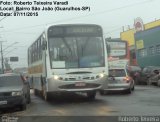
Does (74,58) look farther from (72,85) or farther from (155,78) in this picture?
(155,78)

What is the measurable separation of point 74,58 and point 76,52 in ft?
0.92

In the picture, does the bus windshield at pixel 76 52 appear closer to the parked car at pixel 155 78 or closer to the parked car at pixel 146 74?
the parked car at pixel 155 78

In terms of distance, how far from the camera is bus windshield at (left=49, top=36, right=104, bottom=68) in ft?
70.2

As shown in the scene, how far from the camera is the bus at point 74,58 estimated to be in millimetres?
21188

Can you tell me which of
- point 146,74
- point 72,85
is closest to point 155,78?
point 146,74

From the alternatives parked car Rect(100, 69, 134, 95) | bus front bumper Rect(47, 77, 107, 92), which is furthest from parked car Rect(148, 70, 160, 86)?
bus front bumper Rect(47, 77, 107, 92)

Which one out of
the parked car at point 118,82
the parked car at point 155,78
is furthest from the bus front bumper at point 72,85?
the parked car at point 155,78

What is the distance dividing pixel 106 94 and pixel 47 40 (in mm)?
7432

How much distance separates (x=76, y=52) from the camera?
21.6m

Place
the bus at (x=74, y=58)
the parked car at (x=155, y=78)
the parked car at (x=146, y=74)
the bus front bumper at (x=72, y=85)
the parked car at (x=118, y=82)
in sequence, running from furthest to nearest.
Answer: the parked car at (x=146, y=74), the parked car at (x=155, y=78), the parked car at (x=118, y=82), the bus at (x=74, y=58), the bus front bumper at (x=72, y=85)

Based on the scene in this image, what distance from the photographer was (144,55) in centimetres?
5756

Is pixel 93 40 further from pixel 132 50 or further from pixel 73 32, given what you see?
pixel 132 50

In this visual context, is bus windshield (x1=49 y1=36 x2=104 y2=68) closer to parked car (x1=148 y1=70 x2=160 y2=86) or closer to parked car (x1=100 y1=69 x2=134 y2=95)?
parked car (x1=100 y1=69 x2=134 y2=95)

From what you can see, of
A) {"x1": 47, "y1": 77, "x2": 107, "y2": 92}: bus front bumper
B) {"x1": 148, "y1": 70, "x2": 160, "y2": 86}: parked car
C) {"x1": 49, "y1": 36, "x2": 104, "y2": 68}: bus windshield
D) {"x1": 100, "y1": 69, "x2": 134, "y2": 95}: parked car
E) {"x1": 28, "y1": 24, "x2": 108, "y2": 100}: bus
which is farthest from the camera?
{"x1": 148, "y1": 70, "x2": 160, "y2": 86}: parked car
